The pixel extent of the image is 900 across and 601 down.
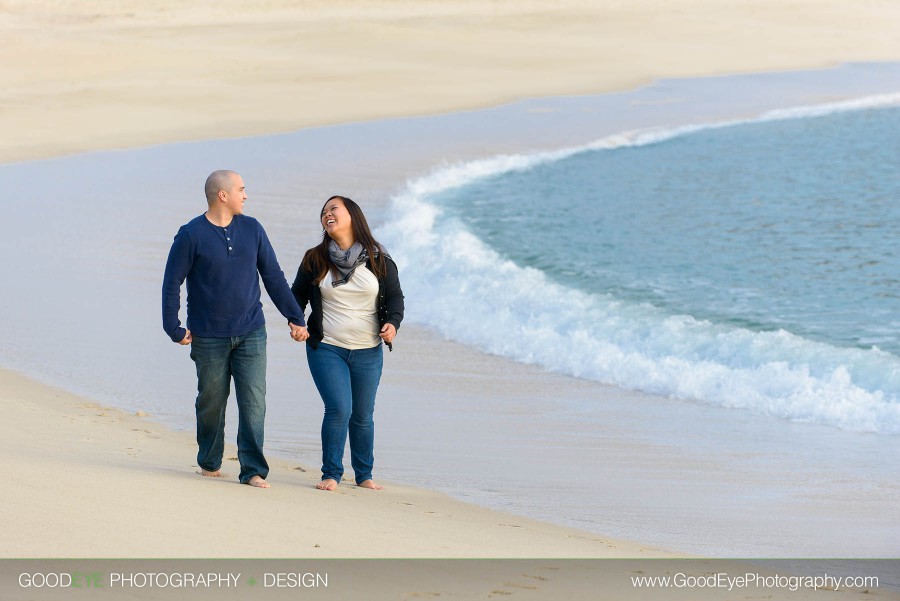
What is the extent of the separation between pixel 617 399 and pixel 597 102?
22729 millimetres

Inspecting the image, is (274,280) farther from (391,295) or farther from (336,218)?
(391,295)

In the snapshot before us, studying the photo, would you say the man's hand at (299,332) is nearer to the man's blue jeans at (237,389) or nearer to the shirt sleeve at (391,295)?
the man's blue jeans at (237,389)

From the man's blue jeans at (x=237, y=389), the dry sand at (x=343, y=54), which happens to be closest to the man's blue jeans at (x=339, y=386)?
the man's blue jeans at (x=237, y=389)

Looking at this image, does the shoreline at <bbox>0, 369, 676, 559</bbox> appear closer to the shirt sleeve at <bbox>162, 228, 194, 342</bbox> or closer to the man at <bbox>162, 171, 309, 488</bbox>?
the man at <bbox>162, 171, 309, 488</bbox>

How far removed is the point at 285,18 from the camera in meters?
48.2

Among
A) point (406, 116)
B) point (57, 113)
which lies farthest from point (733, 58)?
point (57, 113)

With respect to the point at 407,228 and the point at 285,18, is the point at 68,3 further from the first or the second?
the point at 407,228

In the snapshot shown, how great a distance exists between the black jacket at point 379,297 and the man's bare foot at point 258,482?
73 cm

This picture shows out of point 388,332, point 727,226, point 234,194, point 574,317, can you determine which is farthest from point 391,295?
point 727,226

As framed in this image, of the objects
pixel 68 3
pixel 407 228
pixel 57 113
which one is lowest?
pixel 407 228

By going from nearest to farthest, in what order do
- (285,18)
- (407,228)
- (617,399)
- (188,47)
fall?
(617,399) < (407,228) < (188,47) < (285,18)

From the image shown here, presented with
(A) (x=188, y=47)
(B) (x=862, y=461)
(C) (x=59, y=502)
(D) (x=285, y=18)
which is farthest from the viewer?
(D) (x=285, y=18)

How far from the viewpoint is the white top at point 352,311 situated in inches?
249

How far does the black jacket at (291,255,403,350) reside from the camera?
6340 millimetres
